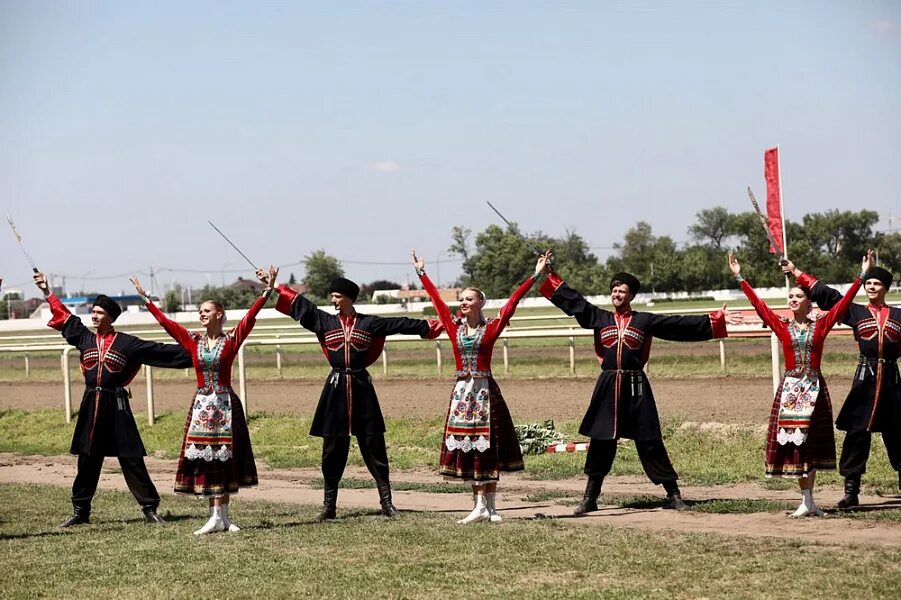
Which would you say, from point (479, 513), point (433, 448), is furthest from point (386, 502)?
point (433, 448)

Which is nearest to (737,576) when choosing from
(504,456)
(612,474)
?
(504,456)

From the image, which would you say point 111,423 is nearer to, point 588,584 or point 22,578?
point 22,578

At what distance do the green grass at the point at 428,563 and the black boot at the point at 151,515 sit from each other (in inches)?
22.3

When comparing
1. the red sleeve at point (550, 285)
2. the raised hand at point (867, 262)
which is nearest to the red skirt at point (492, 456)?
the red sleeve at point (550, 285)

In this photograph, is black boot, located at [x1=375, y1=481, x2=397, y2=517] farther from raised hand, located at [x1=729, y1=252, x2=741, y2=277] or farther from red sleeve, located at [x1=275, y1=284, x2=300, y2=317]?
raised hand, located at [x1=729, y1=252, x2=741, y2=277]

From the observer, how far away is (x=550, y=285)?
36.2 feet

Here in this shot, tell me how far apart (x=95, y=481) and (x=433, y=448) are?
5.98 meters

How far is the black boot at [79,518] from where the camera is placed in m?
11.2

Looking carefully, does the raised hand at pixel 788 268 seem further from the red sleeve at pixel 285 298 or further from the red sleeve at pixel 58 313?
the red sleeve at pixel 58 313

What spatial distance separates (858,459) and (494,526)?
339cm

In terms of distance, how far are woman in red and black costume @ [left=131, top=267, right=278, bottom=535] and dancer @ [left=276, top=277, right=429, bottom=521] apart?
0.76m

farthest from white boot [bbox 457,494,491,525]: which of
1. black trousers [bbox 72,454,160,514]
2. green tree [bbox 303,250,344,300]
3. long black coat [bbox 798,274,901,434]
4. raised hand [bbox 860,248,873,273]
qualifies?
green tree [bbox 303,250,344,300]

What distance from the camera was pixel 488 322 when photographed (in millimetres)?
10656

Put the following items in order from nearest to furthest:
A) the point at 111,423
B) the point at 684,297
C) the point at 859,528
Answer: the point at 859,528 < the point at 111,423 < the point at 684,297
